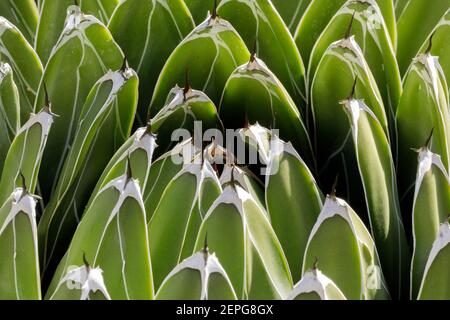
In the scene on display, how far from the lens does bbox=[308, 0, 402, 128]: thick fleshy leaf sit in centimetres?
96

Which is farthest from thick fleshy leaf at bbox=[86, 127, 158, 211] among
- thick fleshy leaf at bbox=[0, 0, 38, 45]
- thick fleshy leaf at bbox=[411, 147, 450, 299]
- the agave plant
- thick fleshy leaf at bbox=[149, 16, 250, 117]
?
thick fleshy leaf at bbox=[0, 0, 38, 45]

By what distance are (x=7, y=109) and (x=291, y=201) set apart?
1.01 feet

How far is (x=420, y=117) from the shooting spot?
3.04ft

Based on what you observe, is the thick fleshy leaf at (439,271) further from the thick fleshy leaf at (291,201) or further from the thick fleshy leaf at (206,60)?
the thick fleshy leaf at (206,60)

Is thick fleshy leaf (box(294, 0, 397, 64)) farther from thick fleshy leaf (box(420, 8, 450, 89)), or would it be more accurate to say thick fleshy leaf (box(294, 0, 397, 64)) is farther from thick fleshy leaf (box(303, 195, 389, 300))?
thick fleshy leaf (box(303, 195, 389, 300))

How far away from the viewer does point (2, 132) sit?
0.97 metres

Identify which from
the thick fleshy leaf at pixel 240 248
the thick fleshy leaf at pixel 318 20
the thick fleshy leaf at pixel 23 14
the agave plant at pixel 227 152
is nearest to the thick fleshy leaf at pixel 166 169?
the agave plant at pixel 227 152

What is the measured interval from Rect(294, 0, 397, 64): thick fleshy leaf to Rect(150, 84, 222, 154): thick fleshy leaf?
153 mm

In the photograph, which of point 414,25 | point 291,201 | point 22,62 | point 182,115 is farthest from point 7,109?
point 414,25

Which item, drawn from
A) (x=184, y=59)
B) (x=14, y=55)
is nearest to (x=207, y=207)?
(x=184, y=59)

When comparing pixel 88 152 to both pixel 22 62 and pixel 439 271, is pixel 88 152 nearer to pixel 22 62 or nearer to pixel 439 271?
pixel 22 62

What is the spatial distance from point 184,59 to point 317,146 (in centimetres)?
15
